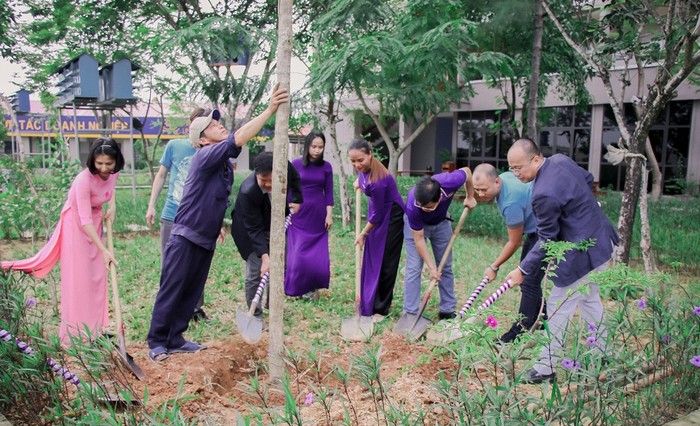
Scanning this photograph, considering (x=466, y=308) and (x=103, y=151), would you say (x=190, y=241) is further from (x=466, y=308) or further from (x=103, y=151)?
(x=466, y=308)

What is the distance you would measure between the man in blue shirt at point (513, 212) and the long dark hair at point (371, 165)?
902mm

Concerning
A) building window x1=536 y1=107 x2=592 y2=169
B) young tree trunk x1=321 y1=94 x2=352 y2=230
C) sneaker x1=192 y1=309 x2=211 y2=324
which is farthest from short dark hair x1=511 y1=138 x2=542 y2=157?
building window x1=536 y1=107 x2=592 y2=169

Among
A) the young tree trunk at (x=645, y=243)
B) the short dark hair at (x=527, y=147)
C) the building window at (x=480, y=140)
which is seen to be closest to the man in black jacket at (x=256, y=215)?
the short dark hair at (x=527, y=147)

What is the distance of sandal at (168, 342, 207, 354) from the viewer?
158 inches

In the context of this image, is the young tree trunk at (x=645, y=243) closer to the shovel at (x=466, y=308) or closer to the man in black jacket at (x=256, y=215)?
the shovel at (x=466, y=308)

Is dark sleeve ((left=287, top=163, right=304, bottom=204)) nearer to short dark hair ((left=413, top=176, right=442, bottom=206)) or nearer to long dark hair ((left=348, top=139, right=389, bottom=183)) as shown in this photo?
long dark hair ((left=348, top=139, right=389, bottom=183))

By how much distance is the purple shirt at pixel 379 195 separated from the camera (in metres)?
4.87

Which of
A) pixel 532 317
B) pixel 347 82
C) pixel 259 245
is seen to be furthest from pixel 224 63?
pixel 532 317

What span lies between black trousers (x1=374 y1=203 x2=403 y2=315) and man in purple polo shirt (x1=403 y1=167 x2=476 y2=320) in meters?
0.11

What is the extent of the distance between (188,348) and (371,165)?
78.2 inches

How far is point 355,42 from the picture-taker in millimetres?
7492

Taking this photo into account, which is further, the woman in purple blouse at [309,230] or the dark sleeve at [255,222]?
the woman in purple blouse at [309,230]

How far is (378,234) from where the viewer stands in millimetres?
5078

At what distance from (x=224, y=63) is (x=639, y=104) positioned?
6.13 meters
